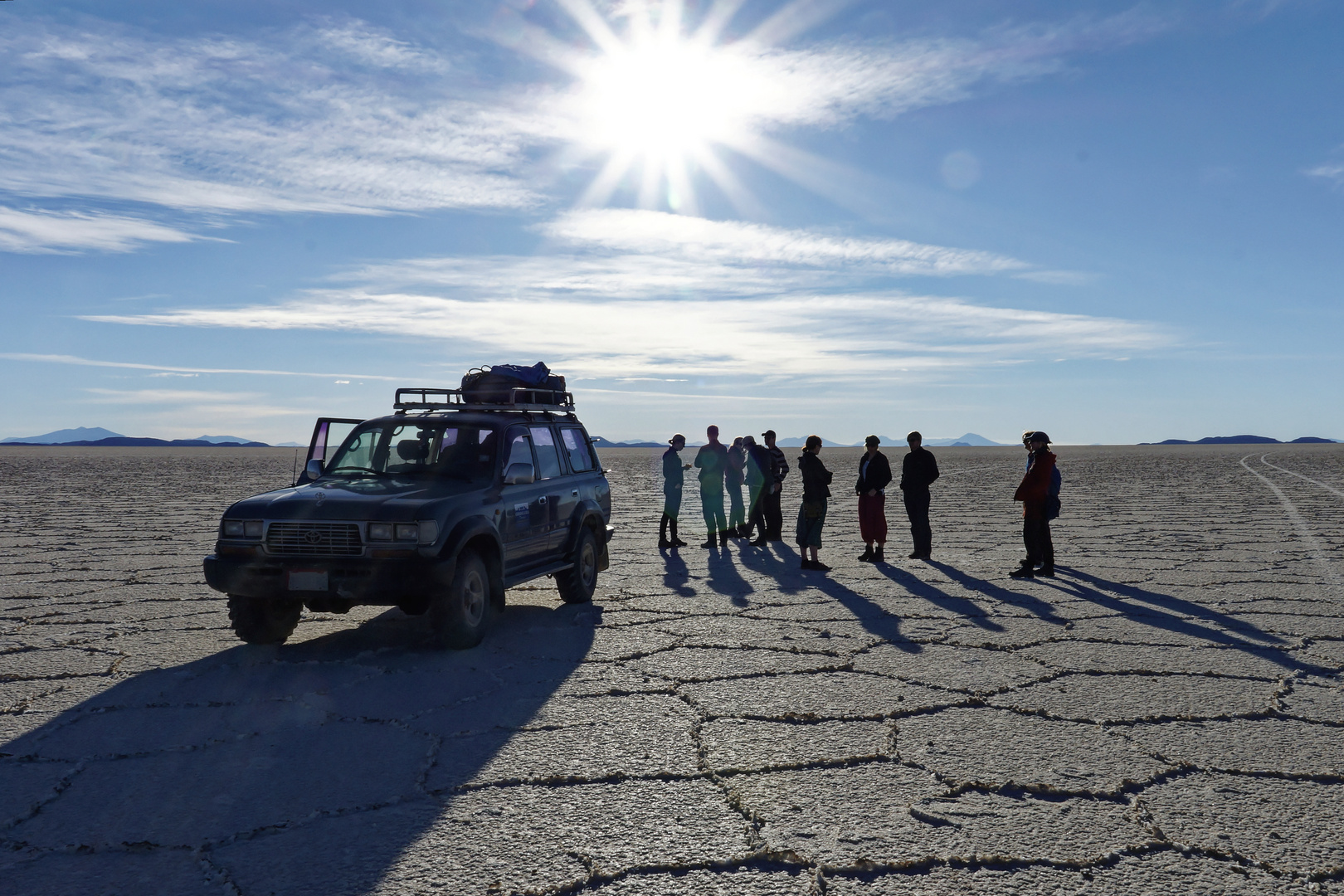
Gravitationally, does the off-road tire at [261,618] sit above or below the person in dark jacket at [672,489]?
below

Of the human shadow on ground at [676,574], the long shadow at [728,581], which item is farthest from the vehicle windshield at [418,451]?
the long shadow at [728,581]

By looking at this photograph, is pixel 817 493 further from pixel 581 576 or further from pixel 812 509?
pixel 581 576

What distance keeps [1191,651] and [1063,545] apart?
23.3 feet

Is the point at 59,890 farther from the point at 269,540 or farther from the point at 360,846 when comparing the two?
the point at 269,540

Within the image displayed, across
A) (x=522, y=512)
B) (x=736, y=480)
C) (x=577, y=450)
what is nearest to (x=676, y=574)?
(x=577, y=450)

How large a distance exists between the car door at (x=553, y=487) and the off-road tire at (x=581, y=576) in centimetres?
21

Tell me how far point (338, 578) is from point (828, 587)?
16.9ft

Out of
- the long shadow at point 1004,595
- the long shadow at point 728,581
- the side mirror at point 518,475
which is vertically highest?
the side mirror at point 518,475

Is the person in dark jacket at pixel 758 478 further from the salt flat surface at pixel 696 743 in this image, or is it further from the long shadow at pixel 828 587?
the salt flat surface at pixel 696 743

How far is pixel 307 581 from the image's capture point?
6.97 m

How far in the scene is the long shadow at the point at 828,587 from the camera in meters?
7.83

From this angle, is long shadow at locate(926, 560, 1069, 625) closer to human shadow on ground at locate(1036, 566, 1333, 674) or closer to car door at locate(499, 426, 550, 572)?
human shadow on ground at locate(1036, 566, 1333, 674)

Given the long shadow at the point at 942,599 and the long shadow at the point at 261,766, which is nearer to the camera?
the long shadow at the point at 261,766

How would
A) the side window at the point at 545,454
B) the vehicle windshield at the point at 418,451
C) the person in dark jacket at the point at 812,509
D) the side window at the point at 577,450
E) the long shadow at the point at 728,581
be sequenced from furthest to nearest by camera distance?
the person in dark jacket at the point at 812,509 → the side window at the point at 577,450 → the long shadow at the point at 728,581 → the side window at the point at 545,454 → the vehicle windshield at the point at 418,451
